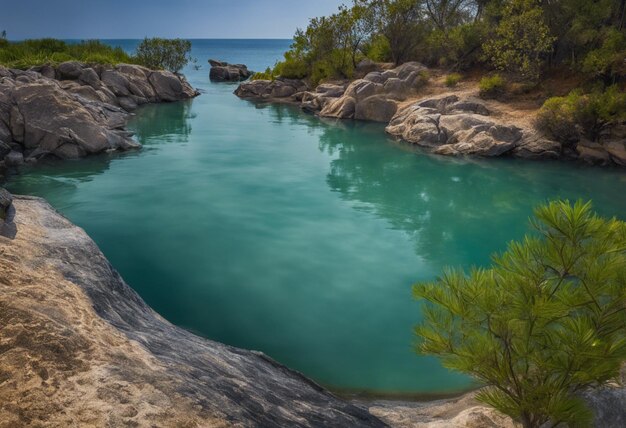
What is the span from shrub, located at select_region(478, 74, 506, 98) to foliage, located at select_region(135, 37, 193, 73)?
35.7m

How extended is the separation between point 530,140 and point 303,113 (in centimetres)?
1892

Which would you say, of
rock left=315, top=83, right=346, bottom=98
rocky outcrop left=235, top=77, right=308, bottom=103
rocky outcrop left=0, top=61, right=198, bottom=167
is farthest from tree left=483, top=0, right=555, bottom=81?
rocky outcrop left=0, top=61, right=198, bottom=167

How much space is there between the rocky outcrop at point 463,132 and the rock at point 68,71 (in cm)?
2428

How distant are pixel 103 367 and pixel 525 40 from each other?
32101 millimetres

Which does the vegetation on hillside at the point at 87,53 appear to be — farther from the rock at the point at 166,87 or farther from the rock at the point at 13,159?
the rock at the point at 13,159

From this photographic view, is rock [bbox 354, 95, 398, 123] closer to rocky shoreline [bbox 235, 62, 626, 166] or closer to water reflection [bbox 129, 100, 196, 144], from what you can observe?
rocky shoreline [bbox 235, 62, 626, 166]

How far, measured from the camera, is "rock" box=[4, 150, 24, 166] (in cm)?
2073

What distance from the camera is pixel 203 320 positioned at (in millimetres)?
9703

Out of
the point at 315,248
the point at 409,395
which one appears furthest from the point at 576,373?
the point at 315,248

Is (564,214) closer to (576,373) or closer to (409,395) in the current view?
(576,373)

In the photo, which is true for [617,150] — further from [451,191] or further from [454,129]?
[451,191]

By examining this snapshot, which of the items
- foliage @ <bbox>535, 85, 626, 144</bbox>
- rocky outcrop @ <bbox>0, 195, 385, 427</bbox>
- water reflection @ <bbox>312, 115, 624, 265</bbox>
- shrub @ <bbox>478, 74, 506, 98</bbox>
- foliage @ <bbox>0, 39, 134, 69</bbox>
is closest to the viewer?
rocky outcrop @ <bbox>0, 195, 385, 427</bbox>

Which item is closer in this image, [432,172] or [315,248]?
[315,248]

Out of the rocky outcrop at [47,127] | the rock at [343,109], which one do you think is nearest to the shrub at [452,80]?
the rock at [343,109]
